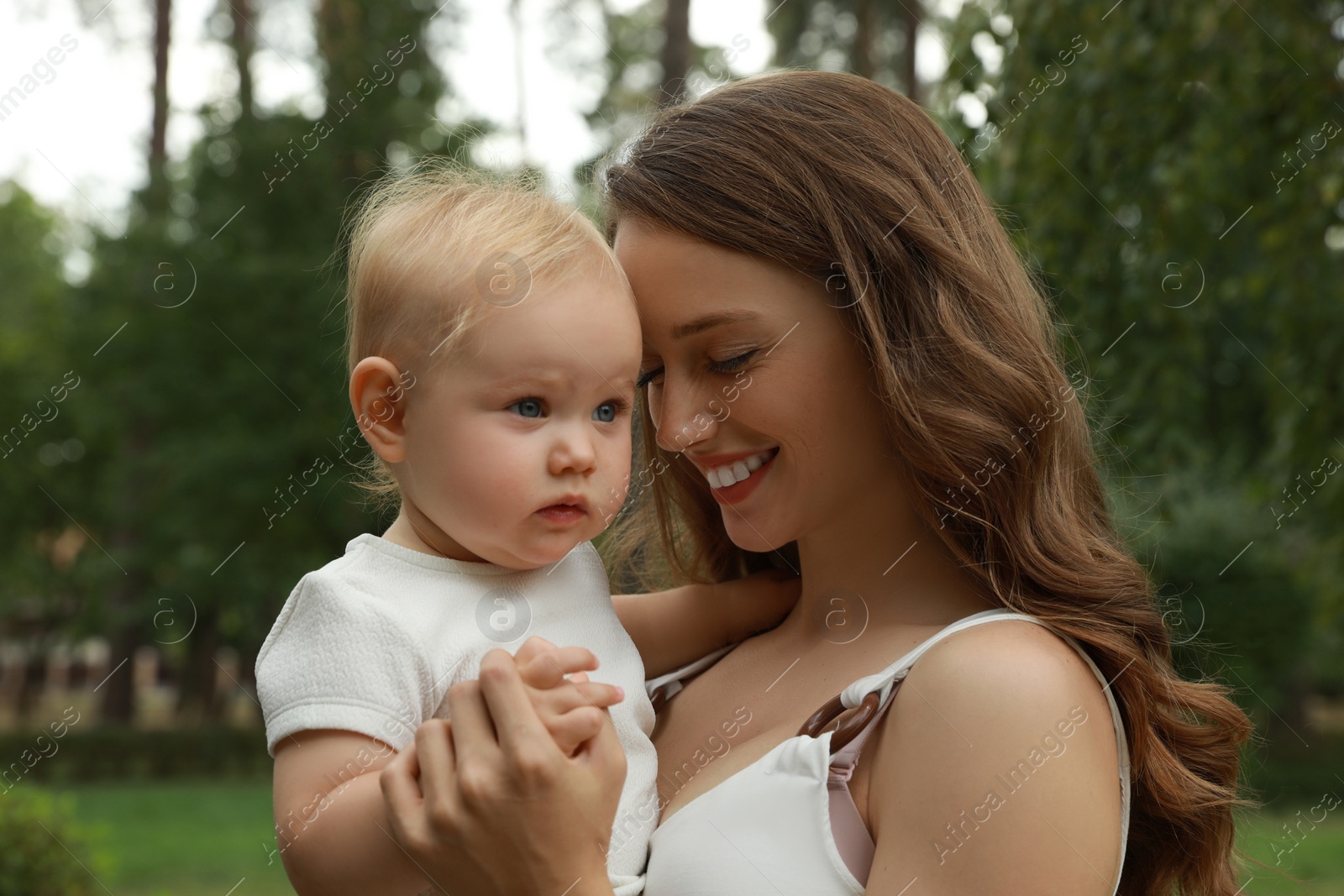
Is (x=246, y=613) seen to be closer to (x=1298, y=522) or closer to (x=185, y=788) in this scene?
(x=185, y=788)

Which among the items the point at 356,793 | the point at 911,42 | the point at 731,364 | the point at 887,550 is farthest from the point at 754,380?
the point at 911,42

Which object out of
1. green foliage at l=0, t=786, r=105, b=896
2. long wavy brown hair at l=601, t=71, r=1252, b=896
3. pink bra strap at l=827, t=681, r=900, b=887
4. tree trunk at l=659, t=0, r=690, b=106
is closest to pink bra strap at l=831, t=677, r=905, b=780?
pink bra strap at l=827, t=681, r=900, b=887

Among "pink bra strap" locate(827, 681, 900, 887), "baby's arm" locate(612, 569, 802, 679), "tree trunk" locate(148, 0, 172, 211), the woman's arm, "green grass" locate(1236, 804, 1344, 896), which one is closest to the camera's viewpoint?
the woman's arm

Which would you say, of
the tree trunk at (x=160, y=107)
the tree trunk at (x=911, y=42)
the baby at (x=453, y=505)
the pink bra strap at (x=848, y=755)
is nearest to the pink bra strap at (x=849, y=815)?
the pink bra strap at (x=848, y=755)

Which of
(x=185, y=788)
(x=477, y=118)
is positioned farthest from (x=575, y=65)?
(x=185, y=788)

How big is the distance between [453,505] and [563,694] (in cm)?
36

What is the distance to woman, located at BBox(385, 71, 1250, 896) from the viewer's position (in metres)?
1.47

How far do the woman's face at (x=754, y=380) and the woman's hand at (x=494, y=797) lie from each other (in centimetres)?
57

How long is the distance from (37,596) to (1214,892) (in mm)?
21212

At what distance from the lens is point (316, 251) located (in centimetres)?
1266

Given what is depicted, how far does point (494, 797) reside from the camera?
128 cm

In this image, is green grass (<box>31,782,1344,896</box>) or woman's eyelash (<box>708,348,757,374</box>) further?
green grass (<box>31,782,1344,896</box>)

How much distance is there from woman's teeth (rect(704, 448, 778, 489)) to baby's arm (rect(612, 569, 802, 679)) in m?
0.37

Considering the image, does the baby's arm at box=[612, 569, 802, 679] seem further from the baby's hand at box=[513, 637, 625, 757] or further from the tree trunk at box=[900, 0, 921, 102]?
the tree trunk at box=[900, 0, 921, 102]
